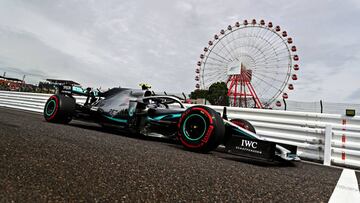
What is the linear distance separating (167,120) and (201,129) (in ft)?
2.67

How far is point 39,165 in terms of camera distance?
1.57 meters

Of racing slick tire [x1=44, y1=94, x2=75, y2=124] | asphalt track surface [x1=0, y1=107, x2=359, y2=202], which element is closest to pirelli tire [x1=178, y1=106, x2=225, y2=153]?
asphalt track surface [x1=0, y1=107, x2=359, y2=202]

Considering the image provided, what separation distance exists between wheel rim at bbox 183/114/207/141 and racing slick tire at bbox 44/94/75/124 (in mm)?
3066

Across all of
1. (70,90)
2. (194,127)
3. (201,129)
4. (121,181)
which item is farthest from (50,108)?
(121,181)

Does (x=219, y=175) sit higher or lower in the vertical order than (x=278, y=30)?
lower

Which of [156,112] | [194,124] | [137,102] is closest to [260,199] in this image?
A: [194,124]

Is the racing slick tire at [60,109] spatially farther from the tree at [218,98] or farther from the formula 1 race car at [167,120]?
the tree at [218,98]

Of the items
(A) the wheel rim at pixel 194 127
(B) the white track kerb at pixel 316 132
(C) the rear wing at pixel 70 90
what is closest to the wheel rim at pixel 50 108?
(C) the rear wing at pixel 70 90

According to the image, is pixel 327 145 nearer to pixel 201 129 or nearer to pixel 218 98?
pixel 201 129

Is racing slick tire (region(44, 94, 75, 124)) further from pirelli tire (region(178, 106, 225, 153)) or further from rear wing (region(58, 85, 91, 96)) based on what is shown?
pirelli tire (region(178, 106, 225, 153))

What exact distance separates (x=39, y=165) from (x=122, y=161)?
60 centimetres

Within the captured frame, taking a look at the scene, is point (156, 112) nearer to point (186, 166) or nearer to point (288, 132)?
point (186, 166)

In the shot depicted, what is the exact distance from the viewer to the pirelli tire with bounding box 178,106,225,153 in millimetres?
3044

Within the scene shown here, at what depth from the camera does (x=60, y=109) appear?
5023 mm
